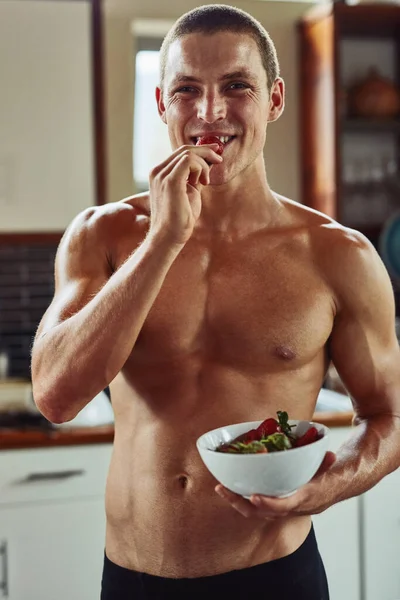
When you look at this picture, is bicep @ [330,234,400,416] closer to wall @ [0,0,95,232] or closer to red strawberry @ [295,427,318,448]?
red strawberry @ [295,427,318,448]

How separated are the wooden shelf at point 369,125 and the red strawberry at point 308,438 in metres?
2.13

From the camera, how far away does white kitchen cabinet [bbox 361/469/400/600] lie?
2516 mm

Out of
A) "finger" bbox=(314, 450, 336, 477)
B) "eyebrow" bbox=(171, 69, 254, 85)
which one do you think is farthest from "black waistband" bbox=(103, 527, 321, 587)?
"eyebrow" bbox=(171, 69, 254, 85)

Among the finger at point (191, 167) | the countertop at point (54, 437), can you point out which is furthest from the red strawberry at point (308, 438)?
the countertop at point (54, 437)

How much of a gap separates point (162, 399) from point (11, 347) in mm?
1837

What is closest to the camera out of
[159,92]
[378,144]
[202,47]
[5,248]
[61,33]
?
[202,47]

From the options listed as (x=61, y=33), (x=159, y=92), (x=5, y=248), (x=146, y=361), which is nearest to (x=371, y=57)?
(x=61, y=33)

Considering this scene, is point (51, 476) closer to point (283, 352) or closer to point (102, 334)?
point (283, 352)

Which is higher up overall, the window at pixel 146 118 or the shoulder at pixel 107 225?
the window at pixel 146 118

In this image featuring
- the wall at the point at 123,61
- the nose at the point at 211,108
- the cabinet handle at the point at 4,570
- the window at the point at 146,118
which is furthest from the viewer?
the window at the point at 146,118

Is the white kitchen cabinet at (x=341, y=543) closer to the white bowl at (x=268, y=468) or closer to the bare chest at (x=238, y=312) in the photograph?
the bare chest at (x=238, y=312)

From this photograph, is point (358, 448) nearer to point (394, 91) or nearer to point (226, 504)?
point (226, 504)

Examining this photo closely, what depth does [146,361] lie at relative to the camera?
1.30 metres

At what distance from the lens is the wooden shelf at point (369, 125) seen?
305 cm
